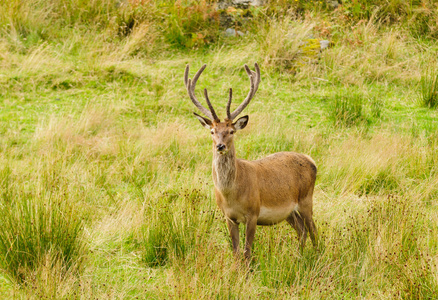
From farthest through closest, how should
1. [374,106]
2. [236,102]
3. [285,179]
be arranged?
[236,102]
[374,106]
[285,179]

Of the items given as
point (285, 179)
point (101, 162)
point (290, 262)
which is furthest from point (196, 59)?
point (290, 262)

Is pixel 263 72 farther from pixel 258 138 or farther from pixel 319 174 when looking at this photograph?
pixel 319 174

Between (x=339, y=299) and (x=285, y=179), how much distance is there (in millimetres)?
1240

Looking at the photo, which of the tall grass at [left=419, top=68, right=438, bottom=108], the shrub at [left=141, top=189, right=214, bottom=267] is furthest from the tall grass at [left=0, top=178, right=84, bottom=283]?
the tall grass at [left=419, top=68, right=438, bottom=108]

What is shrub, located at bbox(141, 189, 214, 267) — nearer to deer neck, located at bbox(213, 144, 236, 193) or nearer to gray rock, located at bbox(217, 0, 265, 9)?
deer neck, located at bbox(213, 144, 236, 193)

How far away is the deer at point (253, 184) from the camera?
463 cm

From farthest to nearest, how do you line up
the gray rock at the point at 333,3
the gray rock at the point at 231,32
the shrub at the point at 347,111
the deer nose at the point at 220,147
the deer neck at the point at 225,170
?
1. the gray rock at the point at 333,3
2. the gray rock at the point at 231,32
3. the shrub at the point at 347,111
4. the deer neck at the point at 225,170
5. the deer nose at the point at 220,147

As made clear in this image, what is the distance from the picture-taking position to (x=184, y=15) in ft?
36.7

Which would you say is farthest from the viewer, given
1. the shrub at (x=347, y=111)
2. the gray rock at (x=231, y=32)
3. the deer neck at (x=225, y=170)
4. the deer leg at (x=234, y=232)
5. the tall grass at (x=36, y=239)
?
the gray rock at (x=231, y=32)

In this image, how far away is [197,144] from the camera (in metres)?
7.70

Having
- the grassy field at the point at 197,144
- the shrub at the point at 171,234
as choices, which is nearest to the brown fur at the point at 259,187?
the grassy field at the point at 197,144

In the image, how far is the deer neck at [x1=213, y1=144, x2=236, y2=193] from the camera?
4609 millimetres

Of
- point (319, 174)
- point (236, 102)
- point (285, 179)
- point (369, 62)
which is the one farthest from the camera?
point (369, 62)

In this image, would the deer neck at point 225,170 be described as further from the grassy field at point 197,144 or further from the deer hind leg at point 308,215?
the deer hind leg at point 308,215
